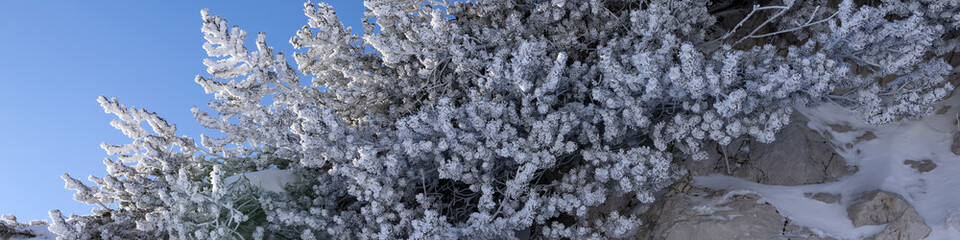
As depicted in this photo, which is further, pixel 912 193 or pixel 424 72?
pixel 424 72

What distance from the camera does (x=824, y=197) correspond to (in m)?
5.39

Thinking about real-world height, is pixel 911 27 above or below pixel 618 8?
below

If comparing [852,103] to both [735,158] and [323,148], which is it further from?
[323,148]

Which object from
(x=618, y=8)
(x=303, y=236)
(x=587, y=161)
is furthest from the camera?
(x=618, y=8)

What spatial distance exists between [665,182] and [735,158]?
3.04 ft

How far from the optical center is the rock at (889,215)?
15.9 ft

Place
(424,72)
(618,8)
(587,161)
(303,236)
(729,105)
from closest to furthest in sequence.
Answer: (729,105) → (303,236) → (587,161) → (424,72) → (618,8)

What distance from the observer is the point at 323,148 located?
5.42m

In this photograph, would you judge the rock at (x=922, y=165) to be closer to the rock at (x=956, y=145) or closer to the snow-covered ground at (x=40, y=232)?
the rock at (x=956, y=145)

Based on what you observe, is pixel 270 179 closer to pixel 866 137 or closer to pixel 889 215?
pixel 889 215

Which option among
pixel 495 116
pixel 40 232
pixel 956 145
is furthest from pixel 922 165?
pixel 40 232

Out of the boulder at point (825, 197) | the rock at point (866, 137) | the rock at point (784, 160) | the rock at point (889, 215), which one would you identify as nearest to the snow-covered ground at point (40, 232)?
the rock at point (784, 160)

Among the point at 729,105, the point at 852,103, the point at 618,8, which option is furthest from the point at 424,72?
the point at 852,103

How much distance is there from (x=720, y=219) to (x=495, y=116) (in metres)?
1.95
